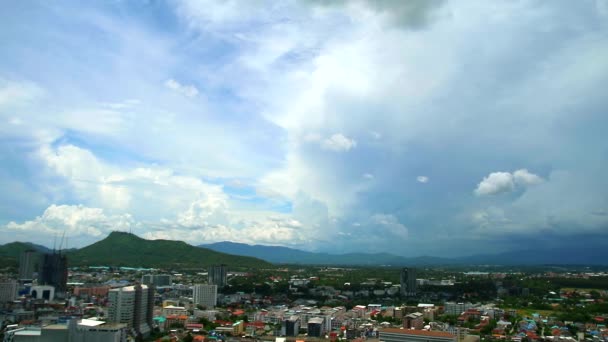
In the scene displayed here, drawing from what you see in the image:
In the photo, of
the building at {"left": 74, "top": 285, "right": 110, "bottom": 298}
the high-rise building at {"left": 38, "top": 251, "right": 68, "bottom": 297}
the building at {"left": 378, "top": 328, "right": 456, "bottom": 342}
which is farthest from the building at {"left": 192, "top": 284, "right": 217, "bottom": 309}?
the building at {"left": 378, "top": 328, "right": 456, "bottom": 342}

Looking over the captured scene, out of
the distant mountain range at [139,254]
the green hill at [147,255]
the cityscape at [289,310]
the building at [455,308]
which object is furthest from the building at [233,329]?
the green hill at [147,255]

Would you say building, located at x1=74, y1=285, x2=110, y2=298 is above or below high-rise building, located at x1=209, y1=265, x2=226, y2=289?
below

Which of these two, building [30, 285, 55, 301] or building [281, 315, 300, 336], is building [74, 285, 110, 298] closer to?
building [30, 285, 55, 301]

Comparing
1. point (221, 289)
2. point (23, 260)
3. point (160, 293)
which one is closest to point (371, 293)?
point (221, 289)

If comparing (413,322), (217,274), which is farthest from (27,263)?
(413,322)

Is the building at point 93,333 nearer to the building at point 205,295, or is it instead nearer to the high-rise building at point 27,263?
the building at point 205,295

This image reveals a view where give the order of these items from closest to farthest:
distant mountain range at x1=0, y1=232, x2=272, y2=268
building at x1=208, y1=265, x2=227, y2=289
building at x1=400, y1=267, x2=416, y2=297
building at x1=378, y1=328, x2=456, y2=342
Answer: building at x1=378, y1=328, x2=456, y2=342 → building at x1=400, y1=267, x2=416, y2=297 → building at x1=208, y1=265, x2=227, y2=289 → distant mountain range at x1=0, y1=232, x2=272, y2=268
